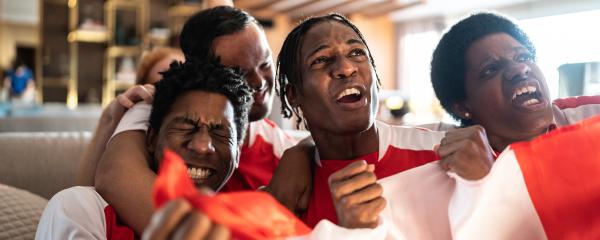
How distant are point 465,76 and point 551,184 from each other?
700mm

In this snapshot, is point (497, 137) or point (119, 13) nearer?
point (497, 137)

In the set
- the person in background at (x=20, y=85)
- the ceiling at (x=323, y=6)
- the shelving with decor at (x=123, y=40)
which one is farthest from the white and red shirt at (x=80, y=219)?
the person in background at (x=20, y=85)

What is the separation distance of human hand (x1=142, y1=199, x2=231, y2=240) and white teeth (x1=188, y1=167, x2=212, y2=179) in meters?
0.61

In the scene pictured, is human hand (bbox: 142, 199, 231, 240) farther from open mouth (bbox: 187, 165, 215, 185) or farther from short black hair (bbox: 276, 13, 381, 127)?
short black hair (bbox: 276, 13, 381, 127)

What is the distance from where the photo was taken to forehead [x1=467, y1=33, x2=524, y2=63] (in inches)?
54.5

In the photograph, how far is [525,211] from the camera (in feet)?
2.73

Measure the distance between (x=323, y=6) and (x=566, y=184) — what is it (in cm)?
709

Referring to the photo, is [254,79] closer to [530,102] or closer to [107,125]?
[107,125]

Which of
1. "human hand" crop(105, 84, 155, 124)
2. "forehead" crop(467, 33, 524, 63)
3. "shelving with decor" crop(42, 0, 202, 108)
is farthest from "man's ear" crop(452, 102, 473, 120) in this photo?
"shelving with decor" crop(42, 0, 202, 108)

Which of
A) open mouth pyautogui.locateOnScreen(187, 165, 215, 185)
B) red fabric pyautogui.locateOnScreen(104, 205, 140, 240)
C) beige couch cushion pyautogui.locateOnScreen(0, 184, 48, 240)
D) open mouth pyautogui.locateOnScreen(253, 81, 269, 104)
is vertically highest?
open mouth pyautogui.locateOnScreen(253, 81, 269, 104)

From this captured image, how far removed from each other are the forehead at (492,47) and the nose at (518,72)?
63 mm

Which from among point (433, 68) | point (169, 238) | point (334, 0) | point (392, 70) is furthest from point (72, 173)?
point (392, 70)

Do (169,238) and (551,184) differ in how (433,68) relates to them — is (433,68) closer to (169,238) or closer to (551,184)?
(551,184)

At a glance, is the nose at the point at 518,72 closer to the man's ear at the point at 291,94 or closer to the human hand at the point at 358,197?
the man's ear at the point at 291,94
